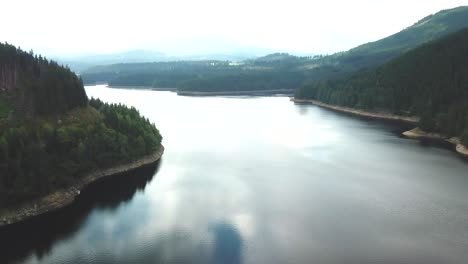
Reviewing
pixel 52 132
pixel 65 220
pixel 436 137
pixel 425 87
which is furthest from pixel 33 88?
pixel 425 87

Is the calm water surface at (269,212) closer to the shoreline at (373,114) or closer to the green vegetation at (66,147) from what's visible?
the green vegetation at (66,147)

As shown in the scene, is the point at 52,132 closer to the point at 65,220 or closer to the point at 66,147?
the point at 66,147

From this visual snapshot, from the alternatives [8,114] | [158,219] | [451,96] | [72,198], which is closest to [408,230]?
[158,219]

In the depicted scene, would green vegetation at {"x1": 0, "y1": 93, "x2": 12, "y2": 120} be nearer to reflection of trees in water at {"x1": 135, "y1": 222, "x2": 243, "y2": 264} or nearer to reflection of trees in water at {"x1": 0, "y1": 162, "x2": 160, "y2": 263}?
reflection of trees in water at {"x1": 0, "y1": 162, "x2": 160, "y2": 263}

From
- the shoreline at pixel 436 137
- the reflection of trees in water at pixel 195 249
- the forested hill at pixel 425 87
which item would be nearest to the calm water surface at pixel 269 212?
the reflection of trees in water at pixel 195 249

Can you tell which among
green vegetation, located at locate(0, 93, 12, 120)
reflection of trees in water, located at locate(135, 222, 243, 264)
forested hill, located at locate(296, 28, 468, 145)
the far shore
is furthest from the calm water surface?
green vegetation, located at locate(0, 93, 12, 120)
